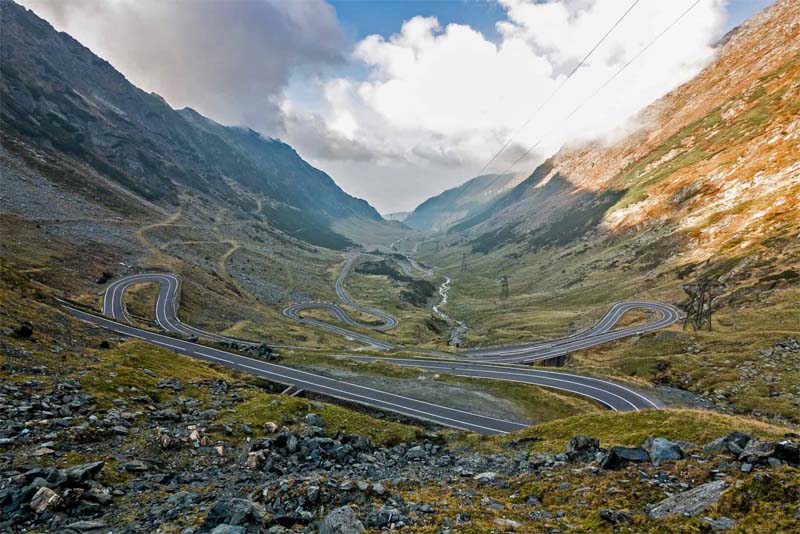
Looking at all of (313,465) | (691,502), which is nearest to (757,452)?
(691,502)

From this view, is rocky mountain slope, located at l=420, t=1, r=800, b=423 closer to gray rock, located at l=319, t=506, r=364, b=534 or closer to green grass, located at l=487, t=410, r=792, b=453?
green grass, located at l=487, t=410, r=792, b=453

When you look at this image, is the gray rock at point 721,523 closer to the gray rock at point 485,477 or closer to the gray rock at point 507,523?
the gray rock at point 507,523

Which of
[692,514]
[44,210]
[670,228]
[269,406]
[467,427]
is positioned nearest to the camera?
[692,514]

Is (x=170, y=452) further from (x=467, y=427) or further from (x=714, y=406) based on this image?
(x=714, y=406)

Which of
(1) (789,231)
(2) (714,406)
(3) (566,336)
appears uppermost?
(1) (789,231)

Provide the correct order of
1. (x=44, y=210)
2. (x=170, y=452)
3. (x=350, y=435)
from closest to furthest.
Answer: (x=170, y=452), (x=350, y=435), (x=44, y=210)

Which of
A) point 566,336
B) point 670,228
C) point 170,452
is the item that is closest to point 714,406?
point 566,336

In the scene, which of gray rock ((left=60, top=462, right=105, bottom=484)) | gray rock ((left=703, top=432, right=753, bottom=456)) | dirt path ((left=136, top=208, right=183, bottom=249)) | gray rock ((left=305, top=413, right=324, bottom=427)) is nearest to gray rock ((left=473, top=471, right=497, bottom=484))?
gray rock ((left=703, top=432, right=753, bottom=456))
